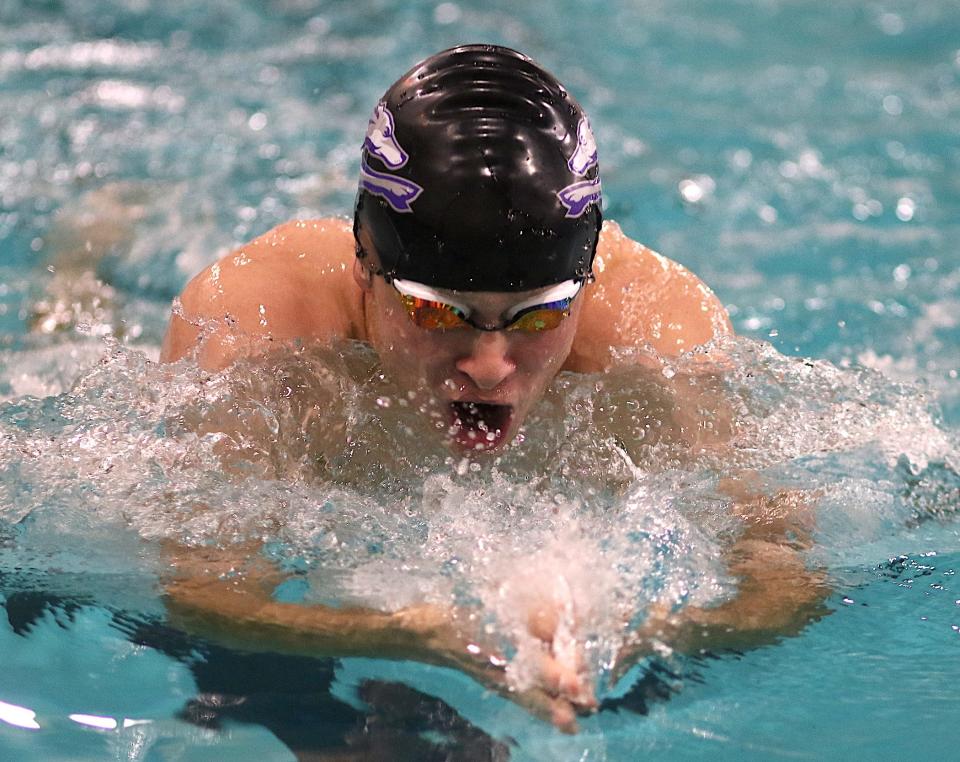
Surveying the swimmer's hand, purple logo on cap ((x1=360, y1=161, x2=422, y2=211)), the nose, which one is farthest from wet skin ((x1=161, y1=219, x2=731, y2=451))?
the swimmer's hand

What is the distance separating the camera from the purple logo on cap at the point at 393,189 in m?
2.05

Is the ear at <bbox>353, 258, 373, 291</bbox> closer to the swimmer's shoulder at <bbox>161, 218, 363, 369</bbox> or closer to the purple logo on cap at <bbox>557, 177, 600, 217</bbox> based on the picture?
the swimmer's shoulder at <bbox>161, 218, 363, 369</bbox>

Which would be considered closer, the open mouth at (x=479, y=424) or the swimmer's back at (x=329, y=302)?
the open mouth at (x=479, y=424)

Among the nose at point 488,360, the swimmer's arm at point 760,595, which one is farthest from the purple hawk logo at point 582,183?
the swimmer's arm at point 760,595

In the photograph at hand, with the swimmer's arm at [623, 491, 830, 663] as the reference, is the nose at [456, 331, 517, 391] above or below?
above

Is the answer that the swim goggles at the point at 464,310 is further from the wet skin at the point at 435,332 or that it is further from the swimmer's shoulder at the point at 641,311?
the swimmer's shoulder at the point at 641,311

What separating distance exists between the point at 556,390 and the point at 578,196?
50cm

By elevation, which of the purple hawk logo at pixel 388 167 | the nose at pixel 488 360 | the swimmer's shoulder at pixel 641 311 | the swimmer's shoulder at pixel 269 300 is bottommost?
the swimmer's shoulder at pixel 641 311

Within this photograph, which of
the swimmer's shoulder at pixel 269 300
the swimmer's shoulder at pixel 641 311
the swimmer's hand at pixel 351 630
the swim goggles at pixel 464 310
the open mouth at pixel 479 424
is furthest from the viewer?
the swimmer's shoulder at pixel 641 311

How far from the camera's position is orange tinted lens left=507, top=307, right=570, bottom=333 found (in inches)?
82.0

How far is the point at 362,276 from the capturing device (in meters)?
2.32

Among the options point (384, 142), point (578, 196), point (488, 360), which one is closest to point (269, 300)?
point (384, 142)

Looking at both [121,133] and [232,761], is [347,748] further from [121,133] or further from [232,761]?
[121,133]

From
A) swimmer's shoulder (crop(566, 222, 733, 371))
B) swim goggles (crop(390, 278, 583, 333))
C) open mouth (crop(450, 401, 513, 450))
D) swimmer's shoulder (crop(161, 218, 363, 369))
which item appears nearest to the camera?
swim goggles (crop(390, 278, 583, 333))
